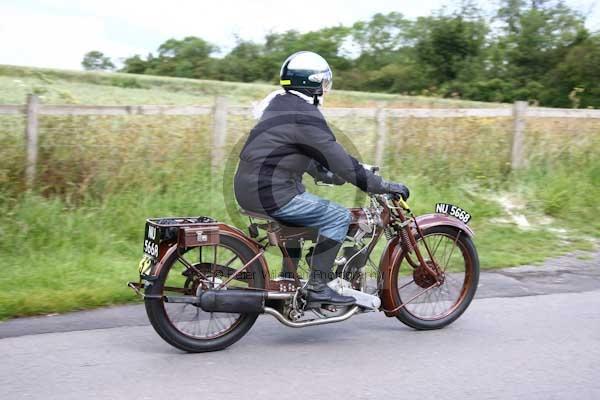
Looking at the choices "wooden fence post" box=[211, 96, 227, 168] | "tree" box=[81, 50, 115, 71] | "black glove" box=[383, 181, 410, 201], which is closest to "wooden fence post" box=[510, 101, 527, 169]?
"wooden fence post" box=[211, 96, 227, 168]

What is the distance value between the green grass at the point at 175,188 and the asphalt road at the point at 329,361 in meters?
1.02

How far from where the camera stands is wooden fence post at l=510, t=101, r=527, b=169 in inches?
445

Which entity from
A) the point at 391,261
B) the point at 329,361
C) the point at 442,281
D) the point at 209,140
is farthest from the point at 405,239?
the point at 209,140

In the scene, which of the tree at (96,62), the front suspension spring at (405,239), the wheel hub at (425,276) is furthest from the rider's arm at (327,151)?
the tree at (96,62)

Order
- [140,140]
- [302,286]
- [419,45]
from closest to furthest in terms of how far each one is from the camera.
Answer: [302,286] < [140,140] < [419,45]

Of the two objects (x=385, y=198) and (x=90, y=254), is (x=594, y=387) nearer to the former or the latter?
(x=385, y=198)

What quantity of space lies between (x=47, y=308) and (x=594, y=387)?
13.3ft

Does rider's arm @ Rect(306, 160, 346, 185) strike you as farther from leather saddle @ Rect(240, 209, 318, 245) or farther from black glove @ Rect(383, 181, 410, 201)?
leather saddle @ Rect(240, 209, 318, 245)

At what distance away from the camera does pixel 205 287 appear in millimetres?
5004

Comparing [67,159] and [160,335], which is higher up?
[67,159]

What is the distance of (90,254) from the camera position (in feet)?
23.6

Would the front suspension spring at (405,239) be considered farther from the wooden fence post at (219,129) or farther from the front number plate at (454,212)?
the wooden fence post at (219,129)

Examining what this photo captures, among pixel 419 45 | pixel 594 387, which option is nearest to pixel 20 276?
pixel 594 387

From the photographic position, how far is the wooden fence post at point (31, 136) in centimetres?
817
